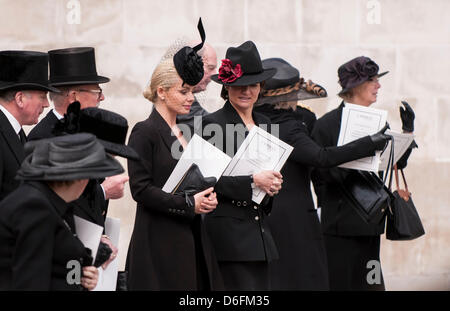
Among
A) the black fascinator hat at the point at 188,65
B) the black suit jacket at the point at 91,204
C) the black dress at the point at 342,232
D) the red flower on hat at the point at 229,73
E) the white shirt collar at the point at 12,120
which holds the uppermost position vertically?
the black fascinator hat at the point at 188,65

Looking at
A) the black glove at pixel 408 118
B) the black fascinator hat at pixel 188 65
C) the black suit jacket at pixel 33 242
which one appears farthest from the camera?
the black glove at pixel 408 118

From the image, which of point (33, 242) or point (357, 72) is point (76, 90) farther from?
point (33, 242)

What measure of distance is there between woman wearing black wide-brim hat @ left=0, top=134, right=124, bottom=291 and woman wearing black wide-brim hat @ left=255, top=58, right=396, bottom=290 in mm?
2521

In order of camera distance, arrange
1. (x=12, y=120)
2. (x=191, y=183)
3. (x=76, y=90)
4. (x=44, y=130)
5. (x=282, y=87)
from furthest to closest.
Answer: (x=282, y=87) → (x=76, y=90) → (x=191, y=183) → (x=44, y=130) → (x=12, y=120)

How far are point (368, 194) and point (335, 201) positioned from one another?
279mm

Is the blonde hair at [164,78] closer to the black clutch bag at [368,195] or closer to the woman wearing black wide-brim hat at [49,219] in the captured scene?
the woman wearing black wide-brim hat at [49,219]

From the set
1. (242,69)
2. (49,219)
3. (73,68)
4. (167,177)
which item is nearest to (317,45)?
(242,69)

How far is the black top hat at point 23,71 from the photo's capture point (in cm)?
514

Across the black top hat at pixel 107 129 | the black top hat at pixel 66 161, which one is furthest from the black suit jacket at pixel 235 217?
the black top hat at pixel 66 161

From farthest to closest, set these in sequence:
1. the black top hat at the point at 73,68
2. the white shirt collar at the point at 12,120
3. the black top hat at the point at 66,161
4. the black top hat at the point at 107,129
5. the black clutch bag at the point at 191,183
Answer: the black top hat at the point at 73,68
the black clutch bag at the point at 191,183
the white shirt collar at the point at 12,120
the black top hat at the point at 107,129
the black top hat at the point at 66,161

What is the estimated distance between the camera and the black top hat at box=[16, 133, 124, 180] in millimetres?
3900

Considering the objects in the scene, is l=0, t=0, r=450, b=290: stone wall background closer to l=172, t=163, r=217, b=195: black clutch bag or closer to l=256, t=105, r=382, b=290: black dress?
l=256, t=105, r=382, b=290: black dress

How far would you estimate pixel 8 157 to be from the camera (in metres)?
4.86
